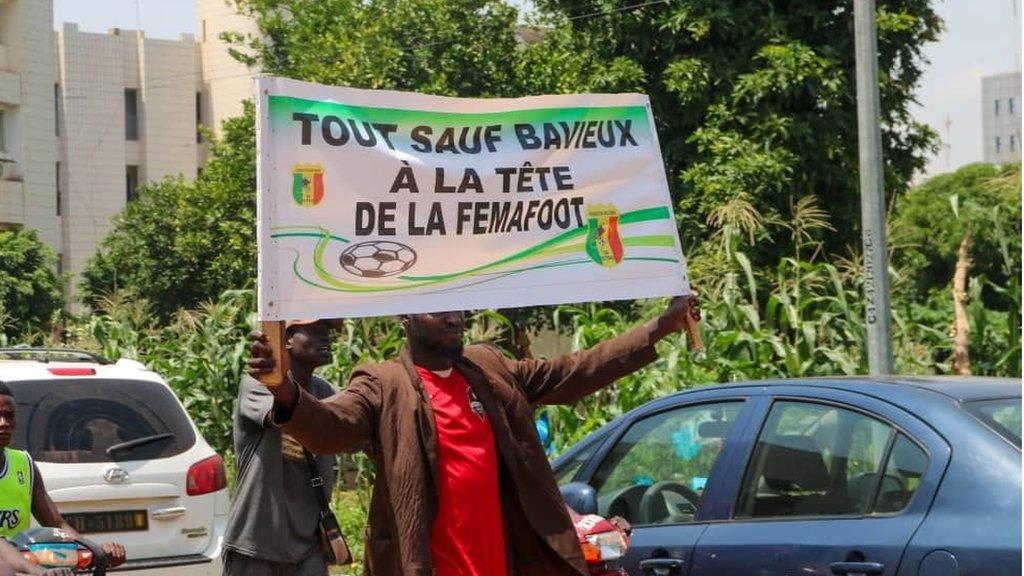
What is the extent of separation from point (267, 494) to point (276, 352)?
1.69 metres

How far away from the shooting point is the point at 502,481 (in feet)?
16.5

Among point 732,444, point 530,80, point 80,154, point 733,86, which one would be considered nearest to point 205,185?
point 530,80

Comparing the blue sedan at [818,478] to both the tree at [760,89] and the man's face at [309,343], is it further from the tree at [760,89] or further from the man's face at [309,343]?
the tree at [760,89]

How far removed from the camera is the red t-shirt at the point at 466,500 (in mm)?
4887

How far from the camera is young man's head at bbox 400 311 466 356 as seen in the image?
16.8ft

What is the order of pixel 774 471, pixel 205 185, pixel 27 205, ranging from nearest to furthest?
pixel 774 471 → pixel 205 185 → pixel 27 205

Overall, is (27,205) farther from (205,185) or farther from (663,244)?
(663,244)

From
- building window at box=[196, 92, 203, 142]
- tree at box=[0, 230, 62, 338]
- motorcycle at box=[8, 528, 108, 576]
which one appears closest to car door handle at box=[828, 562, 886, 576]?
motorcycle at box=[8, 528, 108, 576]

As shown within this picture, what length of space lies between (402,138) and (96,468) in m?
4.70

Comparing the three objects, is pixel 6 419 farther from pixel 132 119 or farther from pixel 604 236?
pixel 132 119

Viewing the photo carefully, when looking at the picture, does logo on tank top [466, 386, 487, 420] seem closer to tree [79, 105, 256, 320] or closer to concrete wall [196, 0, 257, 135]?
tree [79, 105, 256, 320]

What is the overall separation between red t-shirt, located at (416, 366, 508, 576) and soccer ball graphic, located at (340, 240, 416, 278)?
427mm

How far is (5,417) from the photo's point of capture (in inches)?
255

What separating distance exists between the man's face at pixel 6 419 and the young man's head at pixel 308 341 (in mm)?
1237
